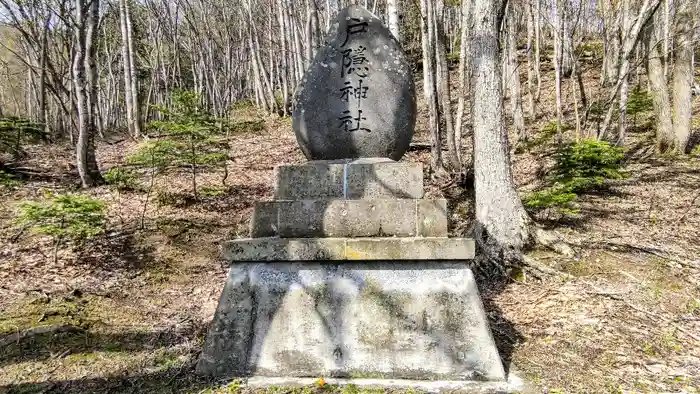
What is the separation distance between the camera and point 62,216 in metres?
5.29

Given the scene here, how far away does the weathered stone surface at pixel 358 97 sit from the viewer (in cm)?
423

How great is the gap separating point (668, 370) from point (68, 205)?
6.22 m

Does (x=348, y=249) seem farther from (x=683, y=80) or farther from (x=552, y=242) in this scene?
(x=683, y=80)

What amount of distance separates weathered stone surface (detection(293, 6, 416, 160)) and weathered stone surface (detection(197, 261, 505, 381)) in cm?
125

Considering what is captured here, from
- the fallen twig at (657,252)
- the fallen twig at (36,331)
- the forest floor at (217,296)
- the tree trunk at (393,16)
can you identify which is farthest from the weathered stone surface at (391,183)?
the tree trunk at (393,16)

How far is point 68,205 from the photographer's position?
5.22 metres

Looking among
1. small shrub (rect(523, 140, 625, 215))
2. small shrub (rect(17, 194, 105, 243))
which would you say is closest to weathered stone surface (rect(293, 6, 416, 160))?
small shrub (rect(17, 194, 105, 243))

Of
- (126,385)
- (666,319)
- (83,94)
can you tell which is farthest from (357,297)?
(83,94)

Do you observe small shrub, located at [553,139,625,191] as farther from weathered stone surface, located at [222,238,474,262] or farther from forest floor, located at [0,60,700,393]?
weathered stone surface, located at [222,238,474,262]

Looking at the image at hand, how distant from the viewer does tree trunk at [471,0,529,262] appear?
17.8 feet

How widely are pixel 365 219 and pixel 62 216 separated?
3858 millimetres

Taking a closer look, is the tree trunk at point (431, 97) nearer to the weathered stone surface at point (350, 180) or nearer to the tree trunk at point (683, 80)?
the weathered stone surface at point (350, 180)

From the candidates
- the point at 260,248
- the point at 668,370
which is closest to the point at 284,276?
the point at 260,248

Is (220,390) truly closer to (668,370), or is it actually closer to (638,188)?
(668,370)
